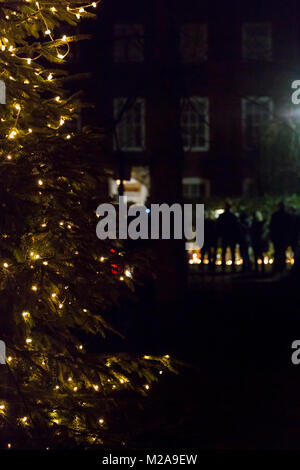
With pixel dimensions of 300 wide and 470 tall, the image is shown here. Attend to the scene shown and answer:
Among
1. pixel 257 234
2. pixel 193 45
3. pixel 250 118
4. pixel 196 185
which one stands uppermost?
pixel 250 118

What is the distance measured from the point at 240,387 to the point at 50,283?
3.48 metres

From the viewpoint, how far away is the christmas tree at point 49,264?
5.27m

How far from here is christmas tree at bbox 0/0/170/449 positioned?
5270 millimetres

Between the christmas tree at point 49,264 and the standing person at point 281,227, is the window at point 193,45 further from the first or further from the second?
the christmas tree at point 49,264

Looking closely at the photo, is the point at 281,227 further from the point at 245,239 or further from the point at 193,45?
the point at 193,45

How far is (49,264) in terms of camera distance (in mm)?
5402

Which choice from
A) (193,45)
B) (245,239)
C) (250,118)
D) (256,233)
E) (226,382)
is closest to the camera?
(226,382)

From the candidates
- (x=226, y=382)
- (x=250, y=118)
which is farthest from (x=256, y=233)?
(x=250, y=118)

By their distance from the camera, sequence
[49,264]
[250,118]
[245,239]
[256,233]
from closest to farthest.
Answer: [49,264] < [245,239] < [256,233] < [250,118]

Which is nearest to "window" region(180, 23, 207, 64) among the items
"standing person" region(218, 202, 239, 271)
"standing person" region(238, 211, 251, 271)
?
"standing person" region(218, 202, 239, 271)

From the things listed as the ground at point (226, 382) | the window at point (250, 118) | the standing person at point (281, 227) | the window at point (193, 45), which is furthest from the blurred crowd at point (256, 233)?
the window at point (250, 118)

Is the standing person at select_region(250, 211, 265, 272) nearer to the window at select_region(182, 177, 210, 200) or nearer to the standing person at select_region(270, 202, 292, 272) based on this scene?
the standing person at select_region(270, 202, 292, 272)

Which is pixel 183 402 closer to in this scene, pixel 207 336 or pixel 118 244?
pixel 118 244

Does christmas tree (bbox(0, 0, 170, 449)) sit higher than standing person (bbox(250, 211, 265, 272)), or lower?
lower
